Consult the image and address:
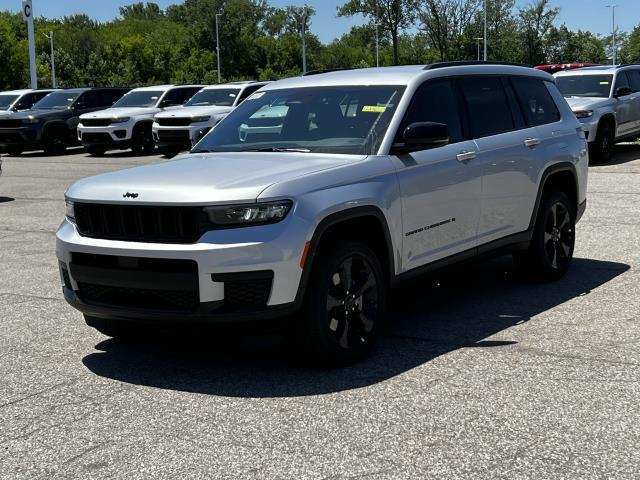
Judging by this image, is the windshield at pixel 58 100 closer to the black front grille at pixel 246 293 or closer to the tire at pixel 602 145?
the tire at pixel 602 145

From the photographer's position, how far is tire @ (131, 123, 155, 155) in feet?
86.0

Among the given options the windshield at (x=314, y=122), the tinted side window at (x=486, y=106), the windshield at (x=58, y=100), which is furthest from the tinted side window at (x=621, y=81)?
the windshield at (x=58, y=100)

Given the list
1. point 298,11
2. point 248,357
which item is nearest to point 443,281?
point 248,357

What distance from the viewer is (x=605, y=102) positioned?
63.9 feet

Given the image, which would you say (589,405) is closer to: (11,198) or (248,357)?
(248,357)

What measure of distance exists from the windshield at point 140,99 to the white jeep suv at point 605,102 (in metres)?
11.5

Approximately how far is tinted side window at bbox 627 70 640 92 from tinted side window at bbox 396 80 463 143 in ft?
48.6

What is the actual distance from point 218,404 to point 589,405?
6.20 ft

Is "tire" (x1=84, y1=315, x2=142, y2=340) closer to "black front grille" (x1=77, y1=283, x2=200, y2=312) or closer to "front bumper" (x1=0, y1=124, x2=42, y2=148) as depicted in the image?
"black front grille" (x1=77, y1=283, x2=200, y2=312)

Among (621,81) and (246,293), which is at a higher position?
(621,81)

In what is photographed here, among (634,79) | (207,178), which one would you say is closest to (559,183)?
(207,178)

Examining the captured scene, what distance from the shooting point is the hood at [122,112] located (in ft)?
85.8

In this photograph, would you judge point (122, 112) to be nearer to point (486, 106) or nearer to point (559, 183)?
point (559, 183)

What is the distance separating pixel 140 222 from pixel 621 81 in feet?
54.9
